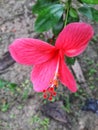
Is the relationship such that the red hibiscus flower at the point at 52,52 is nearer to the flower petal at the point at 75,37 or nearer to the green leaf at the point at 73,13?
the flower petal at the point at 75,37

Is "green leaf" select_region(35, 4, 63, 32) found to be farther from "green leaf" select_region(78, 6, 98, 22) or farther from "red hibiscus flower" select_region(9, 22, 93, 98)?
"red hibiscus flower" select_region(9, 22, 93, 98)

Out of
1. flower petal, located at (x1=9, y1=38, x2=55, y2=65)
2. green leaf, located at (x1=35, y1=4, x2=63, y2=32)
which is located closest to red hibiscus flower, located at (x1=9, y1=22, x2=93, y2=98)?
flower petal, located at (x1=9, y1=38, x2=55, y2=65)

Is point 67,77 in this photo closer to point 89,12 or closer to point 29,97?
point 89,12

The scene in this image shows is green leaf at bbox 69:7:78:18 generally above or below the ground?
above

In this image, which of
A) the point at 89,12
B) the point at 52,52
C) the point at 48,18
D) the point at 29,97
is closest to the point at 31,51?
the point at 52,52

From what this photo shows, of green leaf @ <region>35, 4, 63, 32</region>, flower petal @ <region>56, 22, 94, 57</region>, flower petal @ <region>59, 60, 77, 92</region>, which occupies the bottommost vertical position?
flower petal @ <region>59, 60, 77, 92</region>
